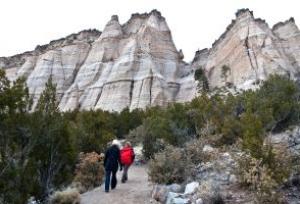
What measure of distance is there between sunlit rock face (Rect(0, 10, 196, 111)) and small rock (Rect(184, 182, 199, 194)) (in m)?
50.5

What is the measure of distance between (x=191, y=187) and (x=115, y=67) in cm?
5917

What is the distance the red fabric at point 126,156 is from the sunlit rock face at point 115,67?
Answer: 46715mm

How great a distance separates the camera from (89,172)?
18266 millimetres

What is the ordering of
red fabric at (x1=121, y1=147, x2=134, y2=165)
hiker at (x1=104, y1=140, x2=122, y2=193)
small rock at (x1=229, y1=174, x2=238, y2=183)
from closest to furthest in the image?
small rock at (x1=229, y1=174, x2=238, y2=183) → hiker at (x1=104, y1=140, x2=122, y2=193) → red fabric at (x1=121, y1=147, x2=134, y2=165)

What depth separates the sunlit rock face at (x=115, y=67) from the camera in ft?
219

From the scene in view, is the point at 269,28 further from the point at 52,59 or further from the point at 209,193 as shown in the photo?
the point at 209,193

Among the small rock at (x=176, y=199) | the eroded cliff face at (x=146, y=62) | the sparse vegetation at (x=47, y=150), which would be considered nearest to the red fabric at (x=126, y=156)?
the sparse vegetation at (x=47, y=150)

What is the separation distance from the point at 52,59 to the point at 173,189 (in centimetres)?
6831

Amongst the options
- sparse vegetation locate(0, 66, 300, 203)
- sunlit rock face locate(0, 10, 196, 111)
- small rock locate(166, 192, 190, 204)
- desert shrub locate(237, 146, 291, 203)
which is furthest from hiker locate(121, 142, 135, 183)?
sunlit rock face locate(0, 10, 196, 111)

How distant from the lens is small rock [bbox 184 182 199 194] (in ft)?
41.3

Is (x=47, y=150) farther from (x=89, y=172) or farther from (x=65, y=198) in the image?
(x=89, y=172)

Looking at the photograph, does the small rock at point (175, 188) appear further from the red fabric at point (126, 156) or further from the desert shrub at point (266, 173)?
the red fabric at point (126, 156)

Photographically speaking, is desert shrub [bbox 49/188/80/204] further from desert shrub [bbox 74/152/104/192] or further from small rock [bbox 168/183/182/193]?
desert shrub [bbox 74/152/104/192]

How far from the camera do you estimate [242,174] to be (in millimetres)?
12266
